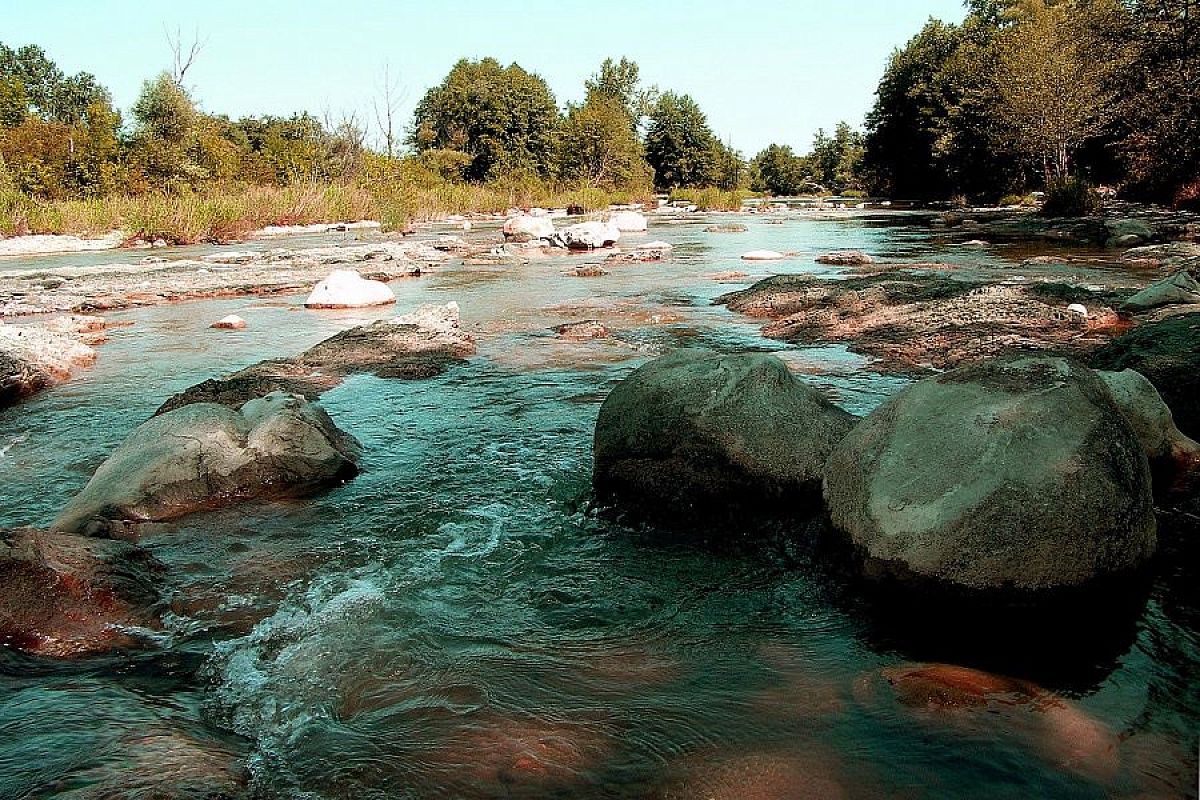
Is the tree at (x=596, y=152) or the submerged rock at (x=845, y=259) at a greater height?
the tree at (x=596, y=152)

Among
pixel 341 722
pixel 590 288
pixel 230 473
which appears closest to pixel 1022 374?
pixel 341 722

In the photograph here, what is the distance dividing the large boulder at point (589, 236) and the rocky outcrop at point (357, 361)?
50.0 feet

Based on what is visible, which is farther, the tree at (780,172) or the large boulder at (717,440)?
the tree at (780,172)

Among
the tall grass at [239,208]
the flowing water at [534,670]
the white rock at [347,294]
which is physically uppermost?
the tall grass at [239,208]

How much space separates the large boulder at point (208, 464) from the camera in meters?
4.83

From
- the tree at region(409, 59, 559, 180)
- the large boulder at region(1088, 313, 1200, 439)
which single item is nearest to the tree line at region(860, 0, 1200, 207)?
the large boulder at region(1088, 313, 1200, 439)

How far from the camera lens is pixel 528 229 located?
3005 centimetres

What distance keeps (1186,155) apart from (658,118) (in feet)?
235

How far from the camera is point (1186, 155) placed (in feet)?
81.4

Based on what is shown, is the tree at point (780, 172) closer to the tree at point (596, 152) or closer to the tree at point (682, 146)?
the tree at point (682, 146)

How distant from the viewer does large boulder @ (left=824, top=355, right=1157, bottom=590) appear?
3.44 meters

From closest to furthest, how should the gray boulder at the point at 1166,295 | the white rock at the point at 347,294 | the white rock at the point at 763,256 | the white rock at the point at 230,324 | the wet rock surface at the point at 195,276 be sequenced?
the gray boulder at the point at 1166,295 → the white rock at the point at 230,324 → the white rock at the point at 347,294 → the wet rock surface at the point at 195,276 → the white rock at the point at 763,256

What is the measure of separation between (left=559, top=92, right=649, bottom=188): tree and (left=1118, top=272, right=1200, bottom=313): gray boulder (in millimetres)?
58207

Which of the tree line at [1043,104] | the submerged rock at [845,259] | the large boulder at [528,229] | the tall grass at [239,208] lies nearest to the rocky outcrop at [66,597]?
the submerged rock at [845,259]
